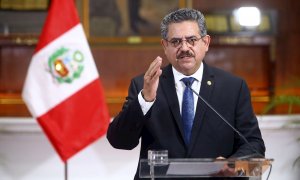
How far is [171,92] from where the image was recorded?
2.57 metres

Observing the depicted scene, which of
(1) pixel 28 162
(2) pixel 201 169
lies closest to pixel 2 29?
(1) pixel 28 162

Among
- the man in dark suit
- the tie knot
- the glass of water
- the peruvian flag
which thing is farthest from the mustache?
the peruvian flag

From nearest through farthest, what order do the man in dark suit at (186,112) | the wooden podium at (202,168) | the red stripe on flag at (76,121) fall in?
the wooden podium at (202,168)
the man in dark suit at (186,112)
the red stripe on flag at (76,121)

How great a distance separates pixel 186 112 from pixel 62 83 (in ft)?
5.80

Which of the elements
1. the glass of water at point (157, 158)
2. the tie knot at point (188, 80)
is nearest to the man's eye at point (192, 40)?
the tie knot at point (188, 80)

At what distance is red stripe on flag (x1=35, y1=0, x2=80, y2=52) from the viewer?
411cm

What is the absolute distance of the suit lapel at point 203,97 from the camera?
2486 millimetres

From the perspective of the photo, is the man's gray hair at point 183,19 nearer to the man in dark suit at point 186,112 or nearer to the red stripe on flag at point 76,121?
the man in dark suit at point 186,112

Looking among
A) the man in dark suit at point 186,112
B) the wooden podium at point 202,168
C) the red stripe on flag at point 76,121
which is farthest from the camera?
the red stripe on flag at point 76,121

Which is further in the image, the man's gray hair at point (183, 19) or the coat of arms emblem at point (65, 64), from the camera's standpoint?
the coat of arms emblem at point (65, 64)

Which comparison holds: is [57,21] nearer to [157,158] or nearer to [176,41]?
[176,41]

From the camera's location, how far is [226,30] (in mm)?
6383

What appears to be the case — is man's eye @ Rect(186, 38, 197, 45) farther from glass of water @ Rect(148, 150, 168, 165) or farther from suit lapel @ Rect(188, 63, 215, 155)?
glass of water @ Rect(148, 150, 168, 165)

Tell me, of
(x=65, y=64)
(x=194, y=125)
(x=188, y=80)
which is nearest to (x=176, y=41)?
(x=188, y=80)
